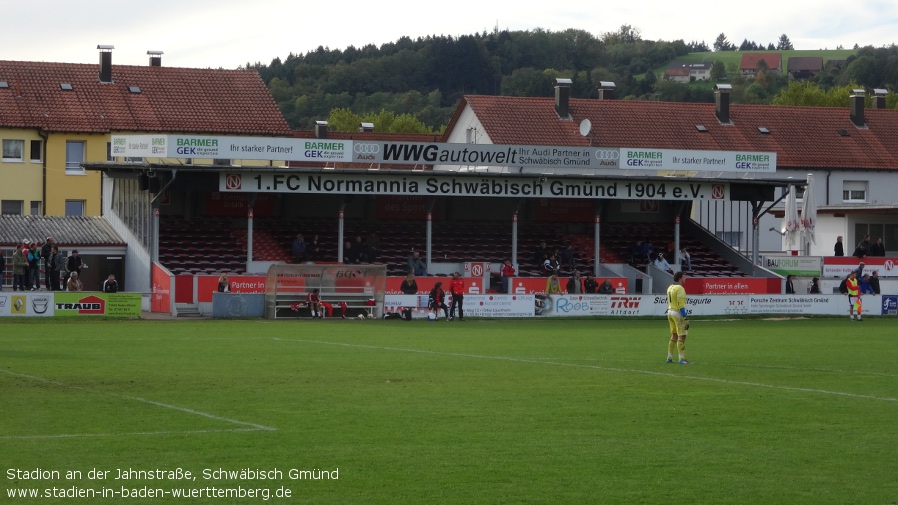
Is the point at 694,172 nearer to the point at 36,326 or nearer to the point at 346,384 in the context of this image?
the point at 36,326

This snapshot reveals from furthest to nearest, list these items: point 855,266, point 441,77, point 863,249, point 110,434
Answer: point 441,77 → point 863,249 → point 855,266 → point 110,434

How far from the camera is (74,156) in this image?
61125 mm

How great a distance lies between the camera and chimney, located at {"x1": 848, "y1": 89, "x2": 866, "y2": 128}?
240ft

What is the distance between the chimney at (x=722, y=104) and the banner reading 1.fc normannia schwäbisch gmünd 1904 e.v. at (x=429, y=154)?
19.9 meters

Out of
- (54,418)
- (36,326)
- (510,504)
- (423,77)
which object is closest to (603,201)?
(36,326)

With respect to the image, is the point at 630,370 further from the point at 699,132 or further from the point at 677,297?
the point at 699,132

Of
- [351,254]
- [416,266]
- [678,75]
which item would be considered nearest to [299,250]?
[351,254]

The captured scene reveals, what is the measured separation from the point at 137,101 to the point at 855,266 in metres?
35.0

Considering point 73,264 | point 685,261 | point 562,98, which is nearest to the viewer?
point 73,264

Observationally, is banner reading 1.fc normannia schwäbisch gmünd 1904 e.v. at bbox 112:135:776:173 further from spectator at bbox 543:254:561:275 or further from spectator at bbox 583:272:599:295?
spectator at bbox 583:272:599:295

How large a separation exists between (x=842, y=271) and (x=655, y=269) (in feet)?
26.5

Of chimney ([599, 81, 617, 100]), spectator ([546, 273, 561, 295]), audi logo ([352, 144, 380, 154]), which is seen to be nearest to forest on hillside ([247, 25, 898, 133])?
chimney ([599, 81, 617, 100])

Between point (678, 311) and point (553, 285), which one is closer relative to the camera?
point (678, 311)

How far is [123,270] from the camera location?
158 ft
